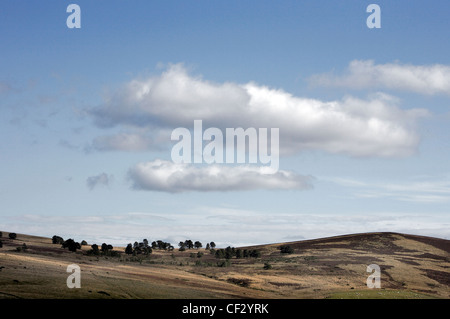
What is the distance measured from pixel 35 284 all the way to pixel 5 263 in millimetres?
15058

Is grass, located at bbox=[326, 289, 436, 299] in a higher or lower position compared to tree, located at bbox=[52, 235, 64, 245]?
lower

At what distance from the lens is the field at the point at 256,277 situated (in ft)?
179

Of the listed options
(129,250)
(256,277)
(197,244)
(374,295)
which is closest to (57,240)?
(129,250)

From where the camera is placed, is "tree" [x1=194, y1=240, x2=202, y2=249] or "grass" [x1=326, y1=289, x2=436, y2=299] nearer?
"grass" [x1=326, y1=289, x2=436, y2=299]

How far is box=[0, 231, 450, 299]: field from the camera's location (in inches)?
2153

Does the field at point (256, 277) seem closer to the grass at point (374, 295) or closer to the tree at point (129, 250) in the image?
the grass at point (374, 295)

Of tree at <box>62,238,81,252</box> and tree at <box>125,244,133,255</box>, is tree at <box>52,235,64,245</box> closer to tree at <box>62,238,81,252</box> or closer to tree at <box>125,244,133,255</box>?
tree at <box>125,244,133,255</box>

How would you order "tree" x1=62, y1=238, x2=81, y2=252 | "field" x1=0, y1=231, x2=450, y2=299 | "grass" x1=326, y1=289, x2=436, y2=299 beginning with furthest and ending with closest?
1. "tree" x1=62, y1=238, x2=81, y2=252
2. "grass" x1=326, y1=289, x2=436, y2=299
3. "field" x1=0, y1=231, x2=450, y2=299

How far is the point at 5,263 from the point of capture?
64.9m

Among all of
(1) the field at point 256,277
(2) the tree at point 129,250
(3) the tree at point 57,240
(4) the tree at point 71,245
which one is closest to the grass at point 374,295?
(1) the field at point 256,277

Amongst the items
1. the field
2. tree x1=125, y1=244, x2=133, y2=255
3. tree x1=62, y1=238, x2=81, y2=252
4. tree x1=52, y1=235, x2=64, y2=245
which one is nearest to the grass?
the field

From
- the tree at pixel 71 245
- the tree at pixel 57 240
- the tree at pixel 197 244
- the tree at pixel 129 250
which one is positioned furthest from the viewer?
the tree at pixel 197 244
